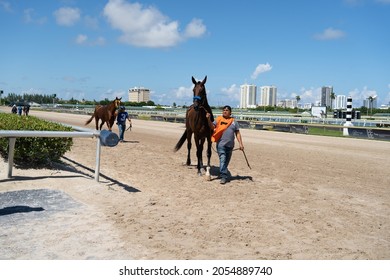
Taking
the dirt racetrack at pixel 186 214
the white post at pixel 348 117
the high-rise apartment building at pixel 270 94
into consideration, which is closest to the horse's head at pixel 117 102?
the dirt racetrack at pixel 186 214

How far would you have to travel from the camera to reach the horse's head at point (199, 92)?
295 inches

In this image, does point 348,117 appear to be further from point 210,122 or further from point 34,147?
point 34,147

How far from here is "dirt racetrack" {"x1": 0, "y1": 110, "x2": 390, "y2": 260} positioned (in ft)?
12.6

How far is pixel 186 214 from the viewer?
5.12 m

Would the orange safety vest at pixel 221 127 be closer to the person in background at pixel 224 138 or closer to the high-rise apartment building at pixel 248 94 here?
the person in background at pixel 224 138

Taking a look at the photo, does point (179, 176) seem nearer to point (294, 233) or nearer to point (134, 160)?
point (134, 160)

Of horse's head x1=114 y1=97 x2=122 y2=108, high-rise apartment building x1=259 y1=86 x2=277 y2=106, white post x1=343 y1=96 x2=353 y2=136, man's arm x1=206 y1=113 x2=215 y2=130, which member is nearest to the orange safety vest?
man's arm x1=206 y1=113 x2=215 y2=130

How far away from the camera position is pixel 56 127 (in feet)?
26.2

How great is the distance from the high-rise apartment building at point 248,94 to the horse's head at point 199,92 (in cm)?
17152

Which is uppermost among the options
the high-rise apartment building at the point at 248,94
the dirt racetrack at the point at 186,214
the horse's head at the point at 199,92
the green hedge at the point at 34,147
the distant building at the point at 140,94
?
the high-rise apartment building at the point at 248,94

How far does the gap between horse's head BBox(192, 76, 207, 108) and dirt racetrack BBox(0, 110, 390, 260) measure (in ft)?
5.17

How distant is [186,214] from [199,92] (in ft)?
10.3

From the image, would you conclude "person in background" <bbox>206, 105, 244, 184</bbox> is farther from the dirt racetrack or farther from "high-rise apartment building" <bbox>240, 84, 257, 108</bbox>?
"high-rise apartment building" <bbox>240, 84, 257, 108</bbox>
